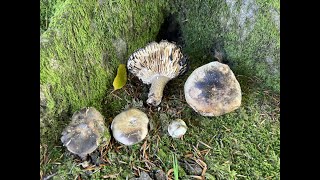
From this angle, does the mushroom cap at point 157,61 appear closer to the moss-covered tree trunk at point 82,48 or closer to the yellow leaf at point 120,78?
the yellow leaf at point 120,78

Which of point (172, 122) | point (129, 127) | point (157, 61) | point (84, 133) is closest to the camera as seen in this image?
point (84, 133)

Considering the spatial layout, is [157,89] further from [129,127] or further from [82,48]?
[82,48]

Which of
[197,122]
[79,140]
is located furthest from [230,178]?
[79,140]

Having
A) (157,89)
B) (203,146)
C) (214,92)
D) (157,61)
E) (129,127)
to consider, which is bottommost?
(203,146)

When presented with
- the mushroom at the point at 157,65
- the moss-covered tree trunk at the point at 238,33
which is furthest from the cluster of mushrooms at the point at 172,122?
the moss-covered tree trunk at the point at 238,33

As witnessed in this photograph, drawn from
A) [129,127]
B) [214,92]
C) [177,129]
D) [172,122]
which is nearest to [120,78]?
[129,127]

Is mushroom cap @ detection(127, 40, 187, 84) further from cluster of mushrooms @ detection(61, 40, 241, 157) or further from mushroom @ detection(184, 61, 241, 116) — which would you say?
mushroom @ detection(184, 61, 241, 116)

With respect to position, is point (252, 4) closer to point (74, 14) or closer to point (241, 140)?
point (241, 140)

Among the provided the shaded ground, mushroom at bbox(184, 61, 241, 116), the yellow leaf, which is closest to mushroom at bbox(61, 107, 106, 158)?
the shaded ground
